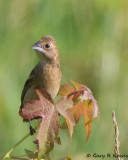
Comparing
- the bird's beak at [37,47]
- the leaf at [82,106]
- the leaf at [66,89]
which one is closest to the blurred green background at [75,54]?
the bird's beak at [37,47]

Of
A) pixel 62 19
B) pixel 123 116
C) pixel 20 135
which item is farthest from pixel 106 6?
pixel 20 135

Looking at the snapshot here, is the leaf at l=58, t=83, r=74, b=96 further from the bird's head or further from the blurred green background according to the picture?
the blurred green background

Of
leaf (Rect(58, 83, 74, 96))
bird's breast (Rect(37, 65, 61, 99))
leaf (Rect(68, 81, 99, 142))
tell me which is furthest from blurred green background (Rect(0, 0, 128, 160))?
leaf (Rect(68, 81, 99, 142))

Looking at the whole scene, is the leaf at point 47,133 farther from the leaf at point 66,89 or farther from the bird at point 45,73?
the bird at point 45,73

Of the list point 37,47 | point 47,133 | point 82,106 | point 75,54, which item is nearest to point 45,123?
point 47,133

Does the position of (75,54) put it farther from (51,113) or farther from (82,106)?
(51,113)

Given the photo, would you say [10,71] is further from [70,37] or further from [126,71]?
[126,71]
